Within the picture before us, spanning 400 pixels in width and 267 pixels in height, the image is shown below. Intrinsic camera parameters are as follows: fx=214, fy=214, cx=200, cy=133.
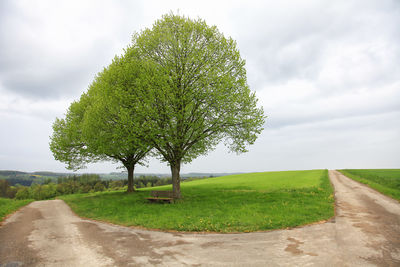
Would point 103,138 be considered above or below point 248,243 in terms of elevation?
above

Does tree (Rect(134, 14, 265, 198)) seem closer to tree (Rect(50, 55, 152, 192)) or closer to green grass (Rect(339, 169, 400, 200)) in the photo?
tree (Rect(50, 55, 152, 192))

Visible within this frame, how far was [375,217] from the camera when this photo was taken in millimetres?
12336

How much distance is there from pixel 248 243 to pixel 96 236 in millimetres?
7342

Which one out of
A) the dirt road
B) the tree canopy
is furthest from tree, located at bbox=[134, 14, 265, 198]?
the dirt road

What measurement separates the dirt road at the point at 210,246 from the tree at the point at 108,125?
9.27 meters

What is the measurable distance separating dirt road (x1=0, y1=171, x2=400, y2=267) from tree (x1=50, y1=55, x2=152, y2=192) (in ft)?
30.4

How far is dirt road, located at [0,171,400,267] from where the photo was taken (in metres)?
7.14

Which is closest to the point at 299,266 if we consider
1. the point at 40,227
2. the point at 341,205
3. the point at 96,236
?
the point at 96,236

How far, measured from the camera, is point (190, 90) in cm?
1947

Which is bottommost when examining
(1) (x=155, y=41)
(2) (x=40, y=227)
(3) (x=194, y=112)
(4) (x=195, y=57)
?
(2) (x=40, y=227)

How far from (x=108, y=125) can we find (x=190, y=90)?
9.25 m

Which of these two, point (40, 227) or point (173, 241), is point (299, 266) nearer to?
point (173, 241)

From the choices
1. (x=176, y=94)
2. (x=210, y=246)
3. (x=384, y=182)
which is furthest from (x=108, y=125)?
(x=384, y=182)

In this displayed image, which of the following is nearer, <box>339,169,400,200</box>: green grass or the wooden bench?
the wooden bench
